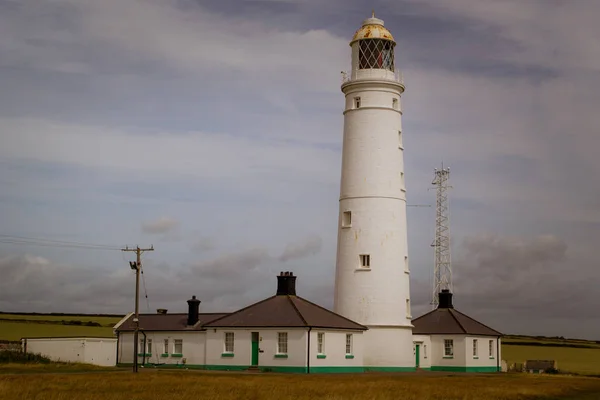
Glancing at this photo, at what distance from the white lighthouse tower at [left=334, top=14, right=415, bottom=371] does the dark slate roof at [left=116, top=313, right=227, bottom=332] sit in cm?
822

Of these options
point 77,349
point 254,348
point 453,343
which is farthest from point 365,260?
point 77,349

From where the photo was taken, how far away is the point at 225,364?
50.7 meters

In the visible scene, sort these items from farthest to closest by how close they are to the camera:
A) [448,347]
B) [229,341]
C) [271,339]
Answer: [448,347]
[229,341]
[271,339]

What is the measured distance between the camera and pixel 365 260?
5222 centimetres

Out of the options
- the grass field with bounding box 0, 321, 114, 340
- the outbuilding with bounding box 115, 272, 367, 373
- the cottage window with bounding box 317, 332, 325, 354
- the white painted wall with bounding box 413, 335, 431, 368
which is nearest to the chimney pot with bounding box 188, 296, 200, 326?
the outbuilding with bounding box 115, 272, 367, 373

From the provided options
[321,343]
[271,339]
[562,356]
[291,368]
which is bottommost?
[562,356]

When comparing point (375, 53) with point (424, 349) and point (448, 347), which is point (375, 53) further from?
point (448, 347)

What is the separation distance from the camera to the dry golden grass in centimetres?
2981

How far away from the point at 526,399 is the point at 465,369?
81.4ft

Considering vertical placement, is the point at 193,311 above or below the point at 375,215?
below

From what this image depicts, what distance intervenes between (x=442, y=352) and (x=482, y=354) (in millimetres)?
2877

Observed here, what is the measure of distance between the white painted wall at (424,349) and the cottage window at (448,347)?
1.00 m

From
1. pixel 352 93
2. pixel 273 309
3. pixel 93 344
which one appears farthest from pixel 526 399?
pixel 93 344

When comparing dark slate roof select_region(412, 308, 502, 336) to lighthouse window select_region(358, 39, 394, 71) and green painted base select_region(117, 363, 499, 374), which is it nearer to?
green painted base select_region(117, 363, 499, 374)
